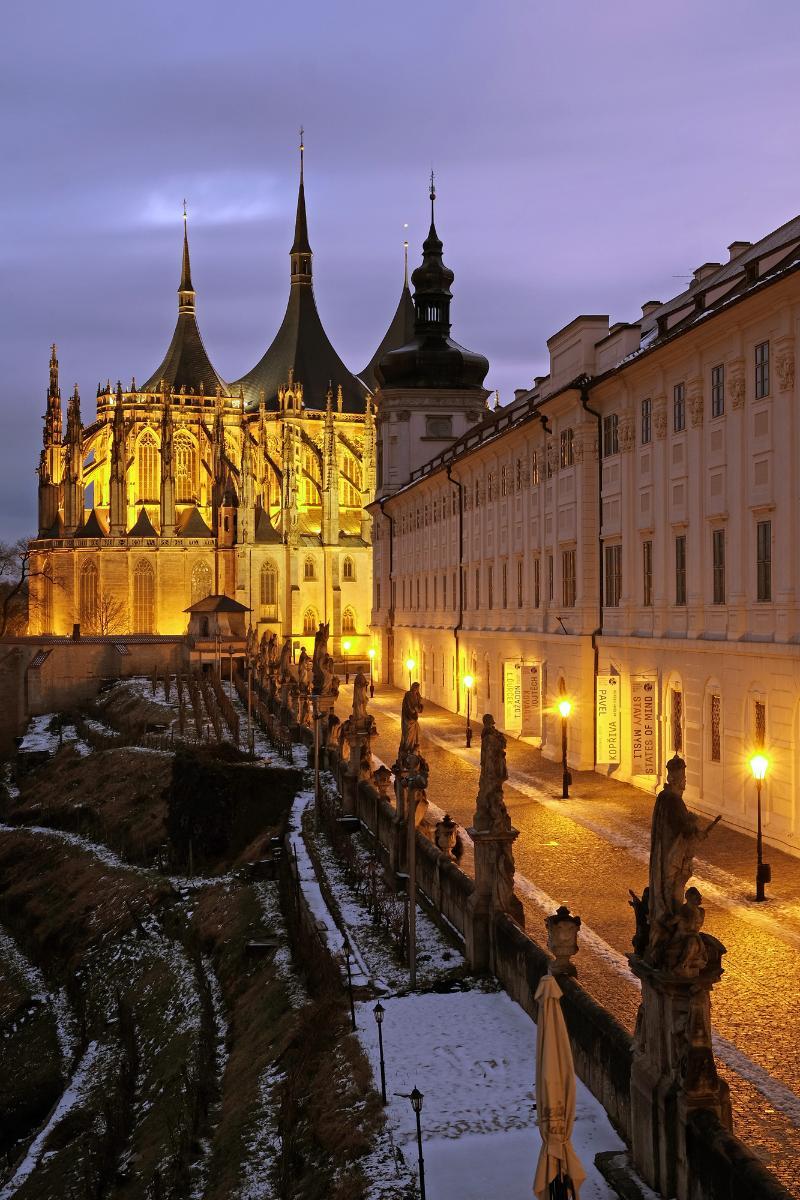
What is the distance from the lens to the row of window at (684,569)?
22.3 metres

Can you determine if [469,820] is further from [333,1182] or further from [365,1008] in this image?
[333,1182]

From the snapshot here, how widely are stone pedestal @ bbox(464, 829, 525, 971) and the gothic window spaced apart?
76.3 metres

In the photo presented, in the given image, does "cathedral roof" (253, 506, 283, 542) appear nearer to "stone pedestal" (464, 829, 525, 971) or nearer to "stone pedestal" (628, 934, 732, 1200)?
"stone pedestal" (464, 829, 525, 971)

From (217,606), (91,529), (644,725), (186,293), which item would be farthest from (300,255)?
(644,725)

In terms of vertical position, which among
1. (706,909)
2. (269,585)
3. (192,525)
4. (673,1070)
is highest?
(192,525)

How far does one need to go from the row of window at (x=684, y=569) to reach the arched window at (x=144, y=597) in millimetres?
61917

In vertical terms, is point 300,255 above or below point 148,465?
above

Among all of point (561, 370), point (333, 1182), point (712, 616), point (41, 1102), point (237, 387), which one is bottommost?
point (41, 1102)

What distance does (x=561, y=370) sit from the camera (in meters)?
35.2

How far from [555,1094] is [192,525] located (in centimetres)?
8581

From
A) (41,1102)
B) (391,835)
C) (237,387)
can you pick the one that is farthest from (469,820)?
(237,387)

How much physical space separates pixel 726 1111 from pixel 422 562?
4829 cm

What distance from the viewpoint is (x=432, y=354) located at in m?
66.3

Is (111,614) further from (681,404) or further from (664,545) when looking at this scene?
(681,404)
